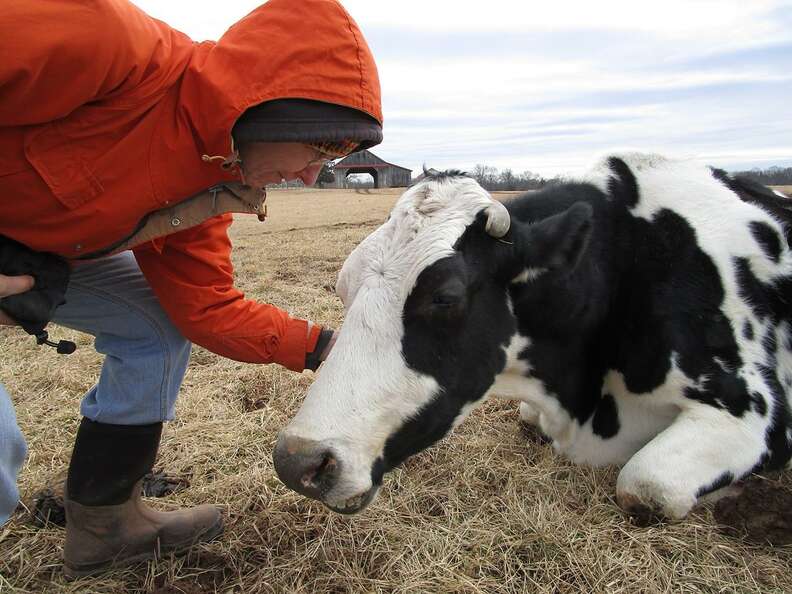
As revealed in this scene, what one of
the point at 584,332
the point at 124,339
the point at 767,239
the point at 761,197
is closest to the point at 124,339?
the point at 124,339

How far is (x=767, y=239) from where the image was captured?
Result: 3.18 meters

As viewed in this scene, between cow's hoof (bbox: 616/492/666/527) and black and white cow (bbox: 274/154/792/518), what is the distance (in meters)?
0.01

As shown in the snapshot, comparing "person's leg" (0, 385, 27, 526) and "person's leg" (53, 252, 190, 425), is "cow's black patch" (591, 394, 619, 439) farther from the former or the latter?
"person's leg" (0, 385, 27, 526)

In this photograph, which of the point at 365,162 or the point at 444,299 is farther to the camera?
the point at 365,162

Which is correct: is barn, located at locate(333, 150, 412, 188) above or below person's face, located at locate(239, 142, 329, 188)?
below

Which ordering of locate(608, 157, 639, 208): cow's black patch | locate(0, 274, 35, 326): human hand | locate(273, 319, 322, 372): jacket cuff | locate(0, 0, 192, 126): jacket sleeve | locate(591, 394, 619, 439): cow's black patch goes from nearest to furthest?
1. locate(0, 0, 192, 126): jacket sleeve
2. locate(0, 274, 35, 326): human hand
3. locate(273, 319, 322, 372): jacket cuff
4. locate(591, 394, 619, 439): cow's black patch
5. locate(608, 157, 639, 208): cow's black patch

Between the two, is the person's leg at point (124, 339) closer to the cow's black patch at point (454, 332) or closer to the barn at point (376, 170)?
the cow's black patch at point (454, 332)

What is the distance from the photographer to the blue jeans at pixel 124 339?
253 centimetres

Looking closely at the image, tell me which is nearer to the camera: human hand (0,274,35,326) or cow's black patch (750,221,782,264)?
human hand (0,274,35,326)

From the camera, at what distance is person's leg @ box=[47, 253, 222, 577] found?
8.24 ft

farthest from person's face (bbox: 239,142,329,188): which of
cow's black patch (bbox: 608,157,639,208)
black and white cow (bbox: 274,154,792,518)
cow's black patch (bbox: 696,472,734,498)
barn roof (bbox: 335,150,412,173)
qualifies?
barn roof (bbox: 335,150,412,173)

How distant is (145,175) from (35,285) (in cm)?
54

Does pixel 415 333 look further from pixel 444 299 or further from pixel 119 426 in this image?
pixel 119 426

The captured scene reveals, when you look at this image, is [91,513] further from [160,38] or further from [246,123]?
[160,38]
